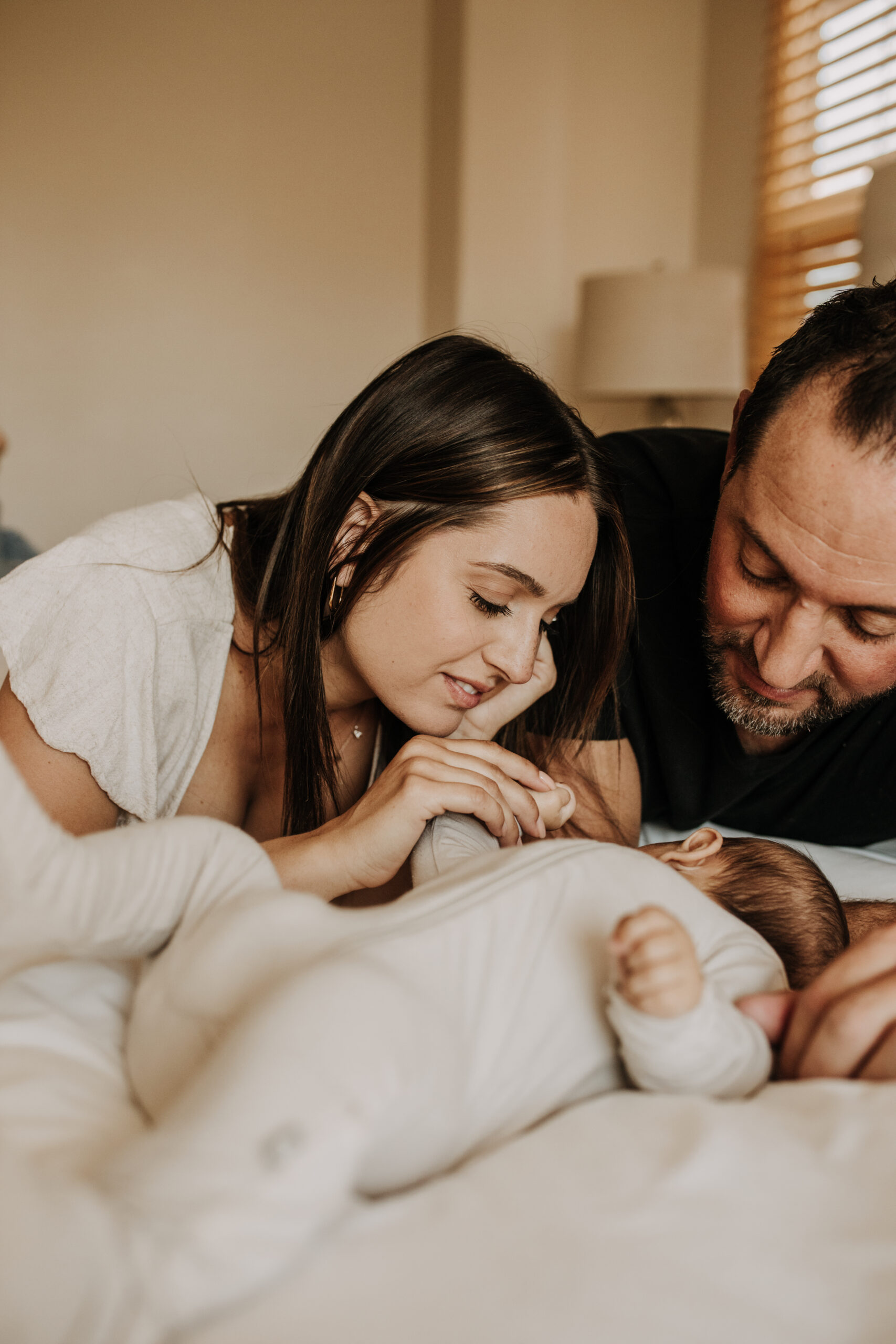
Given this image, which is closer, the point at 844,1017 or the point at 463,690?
the point at 844,1017

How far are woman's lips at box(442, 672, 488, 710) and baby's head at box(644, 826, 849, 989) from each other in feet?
0.97

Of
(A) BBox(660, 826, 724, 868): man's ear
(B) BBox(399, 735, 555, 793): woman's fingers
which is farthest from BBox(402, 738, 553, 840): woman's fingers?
(A) BBox(660, 826, 724, 868): man's ear

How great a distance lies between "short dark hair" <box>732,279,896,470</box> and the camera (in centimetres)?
115

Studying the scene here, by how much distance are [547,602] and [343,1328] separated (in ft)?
2.83

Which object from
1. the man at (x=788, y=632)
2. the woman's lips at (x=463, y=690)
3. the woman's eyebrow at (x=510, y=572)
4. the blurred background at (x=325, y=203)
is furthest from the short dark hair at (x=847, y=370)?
the blurred background at (x=325, y=203)

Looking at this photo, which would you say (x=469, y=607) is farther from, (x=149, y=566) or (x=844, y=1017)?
(x=844, y=1017)

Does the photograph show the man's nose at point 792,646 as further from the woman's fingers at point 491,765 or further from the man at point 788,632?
the woman's fingers at point 491,765

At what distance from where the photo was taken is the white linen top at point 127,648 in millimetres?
1115

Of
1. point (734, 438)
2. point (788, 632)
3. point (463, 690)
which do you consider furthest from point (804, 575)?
point (463, 690)

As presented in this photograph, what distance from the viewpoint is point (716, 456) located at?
1729 millimetres

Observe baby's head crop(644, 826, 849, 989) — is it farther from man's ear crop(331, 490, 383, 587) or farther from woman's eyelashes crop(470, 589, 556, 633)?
man's ear crop(331, 490, 383, 587)

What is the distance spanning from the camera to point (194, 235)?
3922 mm

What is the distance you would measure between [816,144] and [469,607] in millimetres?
3071

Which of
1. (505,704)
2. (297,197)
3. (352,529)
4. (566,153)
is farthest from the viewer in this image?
(297,197)
